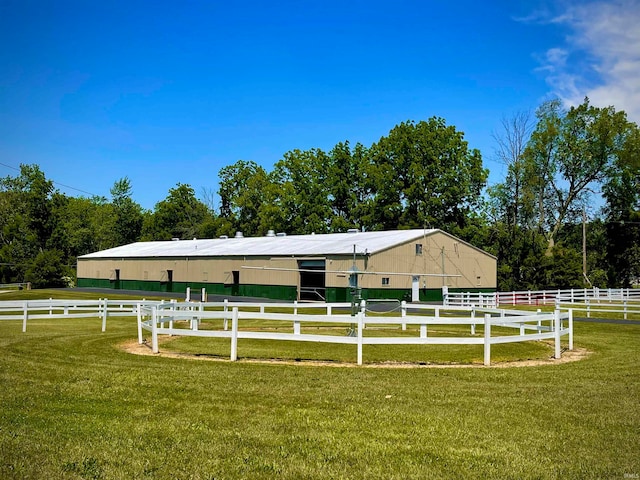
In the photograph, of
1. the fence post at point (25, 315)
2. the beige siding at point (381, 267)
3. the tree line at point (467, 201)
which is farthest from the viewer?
the tree line at point (467, 201)

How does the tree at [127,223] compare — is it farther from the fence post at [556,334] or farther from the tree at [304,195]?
the fence post at [556,334]

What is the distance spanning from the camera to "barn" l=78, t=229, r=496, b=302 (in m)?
44.9

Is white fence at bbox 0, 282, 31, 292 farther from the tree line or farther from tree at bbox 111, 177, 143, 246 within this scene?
tree at bbox 111, 177, 143, 246

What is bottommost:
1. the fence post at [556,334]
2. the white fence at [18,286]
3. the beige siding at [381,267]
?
the white fence at [18,286]

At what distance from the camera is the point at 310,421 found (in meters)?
7.82

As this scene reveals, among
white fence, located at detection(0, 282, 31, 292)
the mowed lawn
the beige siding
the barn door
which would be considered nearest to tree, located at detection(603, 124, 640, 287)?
the beige siding

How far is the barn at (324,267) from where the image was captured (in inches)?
1768

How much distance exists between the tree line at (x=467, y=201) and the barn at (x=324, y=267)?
1123 centimetres

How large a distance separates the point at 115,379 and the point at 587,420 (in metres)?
7.44

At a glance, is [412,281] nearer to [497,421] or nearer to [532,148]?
[532,148]

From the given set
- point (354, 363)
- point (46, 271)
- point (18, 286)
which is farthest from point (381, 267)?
point (18, 286)

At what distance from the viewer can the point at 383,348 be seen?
16766 mm

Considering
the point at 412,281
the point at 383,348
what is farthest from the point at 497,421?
the point at 412,281

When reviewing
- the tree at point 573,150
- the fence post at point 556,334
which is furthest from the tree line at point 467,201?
the fence post at point 556,334
